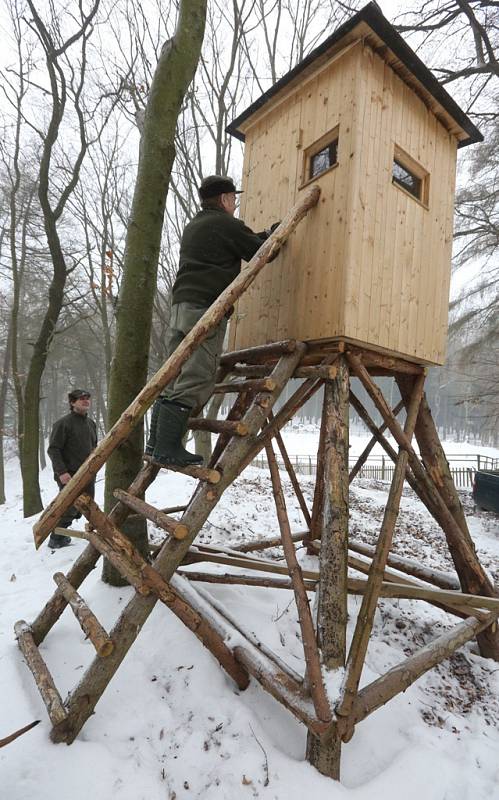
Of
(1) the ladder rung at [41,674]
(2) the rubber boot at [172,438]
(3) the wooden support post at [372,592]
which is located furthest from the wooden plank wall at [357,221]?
(1) the ladder rung at [41,674]

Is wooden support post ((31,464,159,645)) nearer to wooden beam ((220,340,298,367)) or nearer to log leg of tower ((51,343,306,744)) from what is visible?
log leg of tower ((51,343,306,744))

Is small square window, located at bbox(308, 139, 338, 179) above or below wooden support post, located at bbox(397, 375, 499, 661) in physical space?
above

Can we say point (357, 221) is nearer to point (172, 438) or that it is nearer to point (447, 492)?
point (172, 438)

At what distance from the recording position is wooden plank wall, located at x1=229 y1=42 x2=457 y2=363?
10.4 feet

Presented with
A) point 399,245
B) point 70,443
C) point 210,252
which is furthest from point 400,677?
point 70,443

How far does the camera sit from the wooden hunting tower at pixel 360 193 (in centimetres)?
317

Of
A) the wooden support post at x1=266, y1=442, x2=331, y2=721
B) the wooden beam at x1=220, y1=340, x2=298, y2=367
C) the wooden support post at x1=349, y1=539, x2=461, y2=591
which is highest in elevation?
the wooden beam at x1=220, y1=340, x2=298, y2=367

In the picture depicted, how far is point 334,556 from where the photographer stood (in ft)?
8.88

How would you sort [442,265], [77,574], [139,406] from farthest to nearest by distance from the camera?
[442,265], [77,574], [139,406]

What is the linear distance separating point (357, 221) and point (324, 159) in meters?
0.92

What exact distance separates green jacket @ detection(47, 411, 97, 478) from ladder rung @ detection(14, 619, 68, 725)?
255cm

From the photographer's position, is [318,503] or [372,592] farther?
[318,503]

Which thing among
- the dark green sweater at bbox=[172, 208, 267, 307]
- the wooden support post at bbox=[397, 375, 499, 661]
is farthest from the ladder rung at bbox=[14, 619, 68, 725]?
the wooden support post at bbox=[397, 375, 499, 661]

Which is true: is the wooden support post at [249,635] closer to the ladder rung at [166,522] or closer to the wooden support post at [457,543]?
the ladder rung at [166,522]
